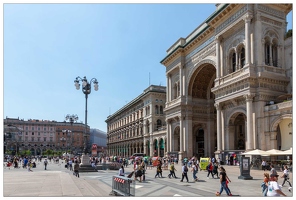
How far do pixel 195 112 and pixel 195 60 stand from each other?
853cm

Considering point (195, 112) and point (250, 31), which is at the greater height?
point (250, 31)

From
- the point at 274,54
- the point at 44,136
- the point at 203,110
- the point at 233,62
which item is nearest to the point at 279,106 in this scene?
the point at 274,54

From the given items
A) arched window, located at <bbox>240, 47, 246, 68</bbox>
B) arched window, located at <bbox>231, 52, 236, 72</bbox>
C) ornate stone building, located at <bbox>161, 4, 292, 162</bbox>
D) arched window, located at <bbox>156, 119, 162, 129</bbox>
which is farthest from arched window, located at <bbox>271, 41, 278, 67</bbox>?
arched window, located at <bbox>156, 119, 162, 129</bbox>

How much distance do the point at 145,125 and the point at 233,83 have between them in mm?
44622

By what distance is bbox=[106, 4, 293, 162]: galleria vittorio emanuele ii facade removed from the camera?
108 feet

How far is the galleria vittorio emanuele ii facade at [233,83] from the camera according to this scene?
3300 cm

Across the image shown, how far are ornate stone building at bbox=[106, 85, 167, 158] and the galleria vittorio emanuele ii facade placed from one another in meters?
15.8

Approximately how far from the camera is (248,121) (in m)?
33.4

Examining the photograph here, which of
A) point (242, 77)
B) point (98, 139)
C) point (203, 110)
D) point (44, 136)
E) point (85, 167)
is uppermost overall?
point (242, 77)

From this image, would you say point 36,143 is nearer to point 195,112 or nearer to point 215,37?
point 195,112

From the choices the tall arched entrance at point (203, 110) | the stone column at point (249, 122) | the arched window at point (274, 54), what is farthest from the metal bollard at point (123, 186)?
the tall arched entrance at point (203, 110)

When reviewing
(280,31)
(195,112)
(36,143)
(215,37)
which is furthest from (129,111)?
(36,143)

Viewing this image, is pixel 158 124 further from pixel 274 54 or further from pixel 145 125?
pixel 274 54

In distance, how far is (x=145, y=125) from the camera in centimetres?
7856
